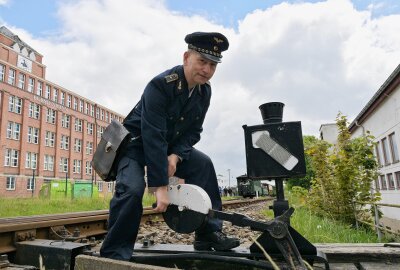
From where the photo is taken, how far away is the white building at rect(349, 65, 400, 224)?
12.8m

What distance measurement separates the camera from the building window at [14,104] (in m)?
41.7

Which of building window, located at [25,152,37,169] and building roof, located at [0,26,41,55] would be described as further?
building roof, located at [0,26,41,55]

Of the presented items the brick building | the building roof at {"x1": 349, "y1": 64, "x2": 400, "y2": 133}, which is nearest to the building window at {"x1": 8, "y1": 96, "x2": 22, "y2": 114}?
the brick building

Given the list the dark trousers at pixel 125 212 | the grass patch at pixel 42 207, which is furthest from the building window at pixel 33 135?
the dark trousers at pixel 125 212

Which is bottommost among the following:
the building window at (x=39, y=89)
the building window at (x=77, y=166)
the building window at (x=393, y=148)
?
the building window at (x=393, y=148)

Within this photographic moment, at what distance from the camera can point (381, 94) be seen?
45.4ft

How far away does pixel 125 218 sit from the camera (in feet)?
7.77

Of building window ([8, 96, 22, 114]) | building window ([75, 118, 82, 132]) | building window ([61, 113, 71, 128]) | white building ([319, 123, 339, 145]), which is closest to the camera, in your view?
white building ([319, 123, 339, 145])

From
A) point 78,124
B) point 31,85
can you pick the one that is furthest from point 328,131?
point 31,85

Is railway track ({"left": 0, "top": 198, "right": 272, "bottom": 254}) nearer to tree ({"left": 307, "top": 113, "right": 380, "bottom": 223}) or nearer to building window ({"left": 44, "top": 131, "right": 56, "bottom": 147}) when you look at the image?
tree ({"left": 307, "top": 113, "right": 380, "bottom": 223})

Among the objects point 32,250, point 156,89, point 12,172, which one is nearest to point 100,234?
point 32,250

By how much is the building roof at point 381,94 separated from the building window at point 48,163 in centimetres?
4112

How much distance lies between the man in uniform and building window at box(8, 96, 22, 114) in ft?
147

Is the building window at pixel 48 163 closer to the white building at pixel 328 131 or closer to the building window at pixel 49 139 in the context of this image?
the building window at pixel 49 139
